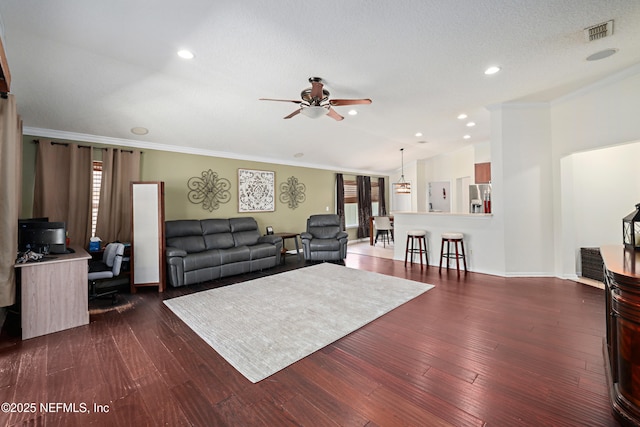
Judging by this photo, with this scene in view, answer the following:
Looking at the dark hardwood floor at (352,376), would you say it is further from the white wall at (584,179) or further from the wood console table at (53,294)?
the white wall at (584,179)

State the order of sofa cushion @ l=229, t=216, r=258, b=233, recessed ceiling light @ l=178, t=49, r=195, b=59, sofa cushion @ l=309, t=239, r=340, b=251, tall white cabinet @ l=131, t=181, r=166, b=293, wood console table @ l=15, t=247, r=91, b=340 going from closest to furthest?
wood console table @ l=15, t=247, r=91, b=340
recessed ceiling light @ l=178, t=49, r=195, b=59
tall white cabinet @ l=131, t=181, r=166, b=293
sofa cushion @ l=229, t=216, r=258, b=233
sofa cushion @ l=309, t=239, r=340, b=251

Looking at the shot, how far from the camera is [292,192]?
23.7 feet

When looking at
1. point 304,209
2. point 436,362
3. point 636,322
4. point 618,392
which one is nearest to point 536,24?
point 636,322

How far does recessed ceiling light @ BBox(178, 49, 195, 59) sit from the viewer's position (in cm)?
278

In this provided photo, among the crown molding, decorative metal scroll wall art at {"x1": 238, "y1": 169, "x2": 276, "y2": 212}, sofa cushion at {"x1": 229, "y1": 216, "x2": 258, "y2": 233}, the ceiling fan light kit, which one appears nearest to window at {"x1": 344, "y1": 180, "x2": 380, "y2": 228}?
the crown molding

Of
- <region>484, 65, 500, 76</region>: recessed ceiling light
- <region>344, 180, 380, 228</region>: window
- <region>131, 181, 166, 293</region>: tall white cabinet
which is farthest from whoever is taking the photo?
<region>344, 180, 380, 228</region>: window

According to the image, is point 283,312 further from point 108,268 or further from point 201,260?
point 108,268

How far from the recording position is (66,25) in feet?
7.84

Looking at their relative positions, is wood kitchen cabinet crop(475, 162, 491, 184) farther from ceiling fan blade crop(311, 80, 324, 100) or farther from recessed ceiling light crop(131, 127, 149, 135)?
recessed ceiling light crop(131, 127, 149, 135)

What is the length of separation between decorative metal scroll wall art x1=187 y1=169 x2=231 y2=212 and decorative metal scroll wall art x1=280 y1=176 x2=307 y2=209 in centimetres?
153

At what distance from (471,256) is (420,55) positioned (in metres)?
3.72

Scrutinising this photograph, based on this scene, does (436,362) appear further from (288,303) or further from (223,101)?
(223,101)

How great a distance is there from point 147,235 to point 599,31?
6.04m

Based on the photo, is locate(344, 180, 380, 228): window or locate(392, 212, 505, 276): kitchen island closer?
locate(392, 212, 505, 276): kitchen island
